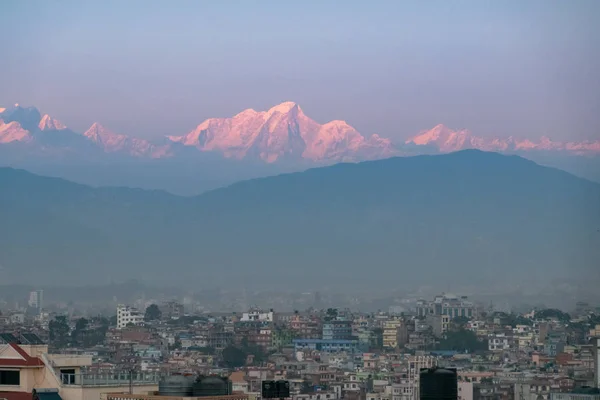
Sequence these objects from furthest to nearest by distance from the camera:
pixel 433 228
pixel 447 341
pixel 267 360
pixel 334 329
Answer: pixel 433 228 < pixel 334 329 < pixel 447 341 < pixel 267 360

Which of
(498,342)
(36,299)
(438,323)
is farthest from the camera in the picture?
(36,299)

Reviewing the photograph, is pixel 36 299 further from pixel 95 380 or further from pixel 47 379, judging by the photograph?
pixel 47 379

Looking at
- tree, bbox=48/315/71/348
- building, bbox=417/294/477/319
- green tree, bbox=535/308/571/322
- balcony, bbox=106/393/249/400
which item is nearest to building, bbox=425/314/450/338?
building, bbox=417/294/477/319

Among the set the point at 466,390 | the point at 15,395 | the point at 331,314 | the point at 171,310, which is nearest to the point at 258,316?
the point at 331,314

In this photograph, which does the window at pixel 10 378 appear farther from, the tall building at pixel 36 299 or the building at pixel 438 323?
the tall building at pixel 36 299

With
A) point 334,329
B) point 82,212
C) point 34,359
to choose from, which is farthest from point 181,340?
point 34,359

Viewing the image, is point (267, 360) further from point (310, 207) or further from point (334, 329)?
point (310, 207)

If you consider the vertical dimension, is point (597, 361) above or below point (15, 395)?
above
